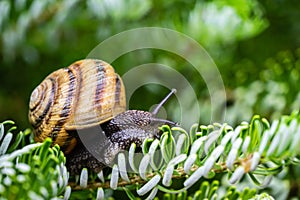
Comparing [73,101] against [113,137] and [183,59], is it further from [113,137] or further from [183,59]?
[183,59]

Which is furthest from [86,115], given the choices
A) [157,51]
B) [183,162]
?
[157,51]

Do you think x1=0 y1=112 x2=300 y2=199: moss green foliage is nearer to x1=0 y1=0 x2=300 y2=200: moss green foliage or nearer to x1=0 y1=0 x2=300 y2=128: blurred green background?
x1=0 y1=0 x2=300 y2=200: moss green foliage

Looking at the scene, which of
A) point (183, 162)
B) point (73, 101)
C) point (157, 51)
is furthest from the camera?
A: point (157, 51)

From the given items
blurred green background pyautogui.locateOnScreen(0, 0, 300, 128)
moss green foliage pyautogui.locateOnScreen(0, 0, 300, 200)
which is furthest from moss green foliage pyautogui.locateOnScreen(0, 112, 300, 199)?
blurred green background pyautogui.locateOnScreen(0, 0, 300, 128)

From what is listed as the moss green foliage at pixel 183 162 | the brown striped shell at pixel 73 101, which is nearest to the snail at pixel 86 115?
the brown striped shell at pixel 73 101

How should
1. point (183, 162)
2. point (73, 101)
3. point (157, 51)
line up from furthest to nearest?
point (157, 51) < point (73, 101) < point (183, 162)

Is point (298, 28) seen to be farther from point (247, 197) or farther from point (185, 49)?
point (247, 197)
